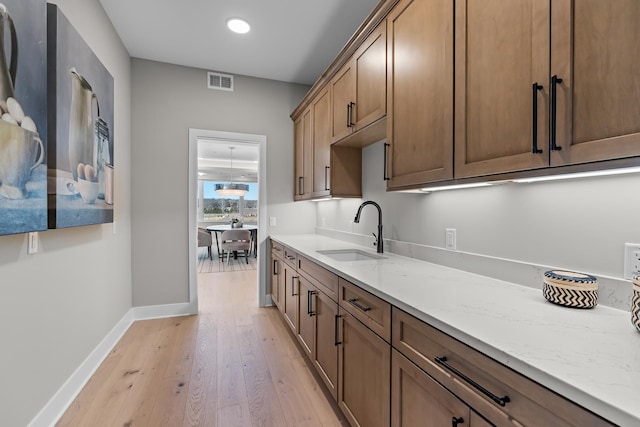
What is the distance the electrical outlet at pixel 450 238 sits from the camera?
1.66m

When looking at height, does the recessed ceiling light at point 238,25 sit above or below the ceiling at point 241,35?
below

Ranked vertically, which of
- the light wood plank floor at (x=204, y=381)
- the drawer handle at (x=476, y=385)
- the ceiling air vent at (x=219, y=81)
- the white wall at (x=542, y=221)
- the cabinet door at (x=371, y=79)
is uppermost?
the ceiling air vent at (x=219, y=81)

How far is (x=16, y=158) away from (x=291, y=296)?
2.04 meters

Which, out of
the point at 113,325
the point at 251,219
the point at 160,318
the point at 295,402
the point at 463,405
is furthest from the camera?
the point at 251,219

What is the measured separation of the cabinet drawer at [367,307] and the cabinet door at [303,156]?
1.66 m

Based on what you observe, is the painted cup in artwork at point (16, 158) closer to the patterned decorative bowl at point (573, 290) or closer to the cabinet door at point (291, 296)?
the cabinet door at point (291, 296)

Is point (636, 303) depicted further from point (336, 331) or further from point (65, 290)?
point (65, 290)

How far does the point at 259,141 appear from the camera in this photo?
3.55 metres

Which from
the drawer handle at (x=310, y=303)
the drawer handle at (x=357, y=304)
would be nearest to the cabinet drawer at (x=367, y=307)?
the drawer handle at (x=357, y=304)

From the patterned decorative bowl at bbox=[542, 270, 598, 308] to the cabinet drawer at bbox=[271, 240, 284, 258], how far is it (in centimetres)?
236

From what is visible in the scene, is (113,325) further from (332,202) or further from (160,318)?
(332,202)

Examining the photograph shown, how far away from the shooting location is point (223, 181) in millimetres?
9086

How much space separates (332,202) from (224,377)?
78.9 inches

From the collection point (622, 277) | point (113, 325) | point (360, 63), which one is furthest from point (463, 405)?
point (113, 325)
